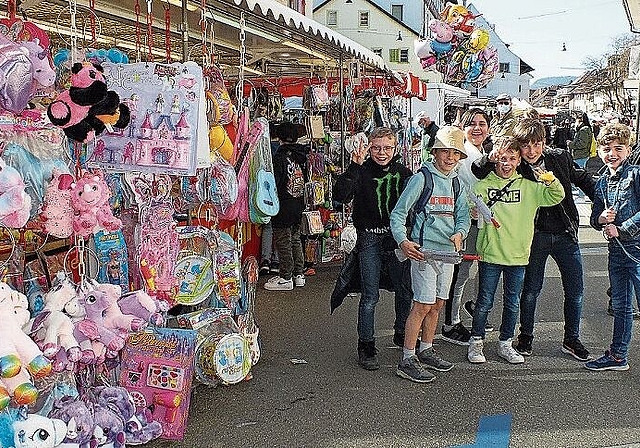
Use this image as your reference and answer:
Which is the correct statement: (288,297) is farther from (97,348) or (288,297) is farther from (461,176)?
(97,348)

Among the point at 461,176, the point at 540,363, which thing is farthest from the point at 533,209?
the point at 540,363

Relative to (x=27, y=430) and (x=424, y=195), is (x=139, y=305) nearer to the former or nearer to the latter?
(x=27, y=430)

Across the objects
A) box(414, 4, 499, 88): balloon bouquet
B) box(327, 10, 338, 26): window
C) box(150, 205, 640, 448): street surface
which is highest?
box(327, 10, 338, 26): window

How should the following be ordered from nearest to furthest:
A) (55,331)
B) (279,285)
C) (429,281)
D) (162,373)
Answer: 1. (55,331)
2. (162,373)
3. (429,281)
4. (279,285)

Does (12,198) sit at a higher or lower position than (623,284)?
higher

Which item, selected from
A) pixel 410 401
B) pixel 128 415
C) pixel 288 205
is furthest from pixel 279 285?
pixel 128 415

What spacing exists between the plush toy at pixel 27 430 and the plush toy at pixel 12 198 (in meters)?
0.72

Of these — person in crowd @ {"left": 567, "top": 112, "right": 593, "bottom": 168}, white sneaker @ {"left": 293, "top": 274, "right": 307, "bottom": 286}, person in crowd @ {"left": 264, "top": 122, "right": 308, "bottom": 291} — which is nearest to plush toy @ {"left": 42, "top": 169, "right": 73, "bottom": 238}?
person in crowd @ {"left": 264, "top": 122, "right": 308, "bottom": 291}

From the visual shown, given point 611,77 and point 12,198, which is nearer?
point 12,198

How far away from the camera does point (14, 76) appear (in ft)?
9.55

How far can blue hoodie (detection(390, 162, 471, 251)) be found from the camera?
4.93 metres

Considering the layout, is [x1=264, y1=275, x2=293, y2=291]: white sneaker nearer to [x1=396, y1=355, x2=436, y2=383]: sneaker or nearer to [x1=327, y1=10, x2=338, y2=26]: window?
[x1=396, y1=355, x2=436, y2=383]: sneaker

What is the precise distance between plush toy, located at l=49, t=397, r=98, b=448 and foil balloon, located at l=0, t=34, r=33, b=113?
1.27m

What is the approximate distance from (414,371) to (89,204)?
2.58 meters
